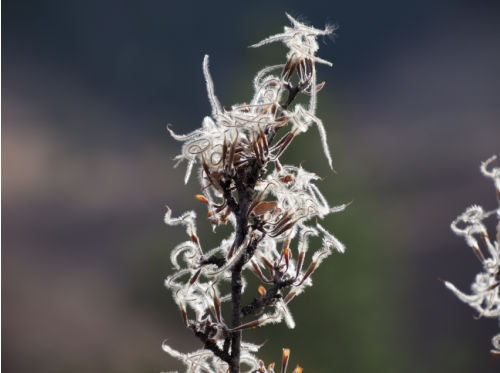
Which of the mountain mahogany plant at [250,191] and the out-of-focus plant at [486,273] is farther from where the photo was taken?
the out-of-focus plant at [486,273]

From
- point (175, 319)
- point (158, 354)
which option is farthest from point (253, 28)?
point (158, 354)

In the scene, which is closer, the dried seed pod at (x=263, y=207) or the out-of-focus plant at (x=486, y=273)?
the dried seed pod at (x=263, y=207)

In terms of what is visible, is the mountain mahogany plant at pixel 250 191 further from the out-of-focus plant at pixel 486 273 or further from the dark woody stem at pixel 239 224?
the out-of-focus plant at pixel 486 273

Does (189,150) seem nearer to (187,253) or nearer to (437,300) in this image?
(187,253)

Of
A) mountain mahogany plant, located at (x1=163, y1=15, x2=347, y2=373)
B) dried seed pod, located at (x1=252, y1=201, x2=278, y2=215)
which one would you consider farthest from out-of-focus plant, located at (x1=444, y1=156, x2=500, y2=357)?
dried seed pod, located at (x1=252, y1=201, x2=278, y2=215)

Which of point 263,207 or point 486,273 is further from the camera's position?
point 486,273

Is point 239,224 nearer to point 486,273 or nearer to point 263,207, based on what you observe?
point 263,207

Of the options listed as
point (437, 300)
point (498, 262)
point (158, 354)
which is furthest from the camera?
point (437, 300)

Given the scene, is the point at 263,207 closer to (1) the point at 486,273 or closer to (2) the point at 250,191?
(2) the point at 250,191

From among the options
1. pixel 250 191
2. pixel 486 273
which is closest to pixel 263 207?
pixel 250 191

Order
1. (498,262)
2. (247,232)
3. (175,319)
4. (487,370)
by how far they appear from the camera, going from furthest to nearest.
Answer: (487,370) < (175,319) < (498,262) < (247,232)

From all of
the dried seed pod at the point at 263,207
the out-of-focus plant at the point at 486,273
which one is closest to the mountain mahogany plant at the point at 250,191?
the dried seed pod at the point at 263,207
